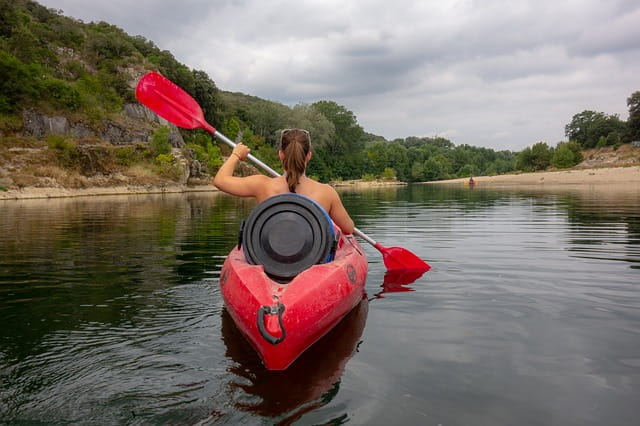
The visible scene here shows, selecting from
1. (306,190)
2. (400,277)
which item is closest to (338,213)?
(306,190)

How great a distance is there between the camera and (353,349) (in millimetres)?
3859

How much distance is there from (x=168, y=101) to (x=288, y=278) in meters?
4.34

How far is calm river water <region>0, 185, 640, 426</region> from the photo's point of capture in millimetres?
2768

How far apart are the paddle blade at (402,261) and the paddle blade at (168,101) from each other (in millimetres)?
3471

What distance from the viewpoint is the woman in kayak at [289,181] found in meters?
4.14

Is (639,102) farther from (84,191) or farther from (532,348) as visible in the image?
(532,348)

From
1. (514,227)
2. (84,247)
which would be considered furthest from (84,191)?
(514,227)

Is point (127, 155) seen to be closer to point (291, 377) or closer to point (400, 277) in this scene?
point (400, 277)

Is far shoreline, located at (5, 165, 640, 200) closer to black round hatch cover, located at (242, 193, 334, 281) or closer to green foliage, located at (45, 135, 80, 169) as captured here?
green foliage, located at (45, 135, 80, 169)

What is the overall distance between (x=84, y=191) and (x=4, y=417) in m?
39.4

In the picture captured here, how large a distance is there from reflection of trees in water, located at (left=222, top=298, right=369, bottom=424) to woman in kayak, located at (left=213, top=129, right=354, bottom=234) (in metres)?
1.29

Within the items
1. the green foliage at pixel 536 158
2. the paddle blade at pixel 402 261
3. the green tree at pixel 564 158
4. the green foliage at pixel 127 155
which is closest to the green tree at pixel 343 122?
the green foliage at pixel 536 158

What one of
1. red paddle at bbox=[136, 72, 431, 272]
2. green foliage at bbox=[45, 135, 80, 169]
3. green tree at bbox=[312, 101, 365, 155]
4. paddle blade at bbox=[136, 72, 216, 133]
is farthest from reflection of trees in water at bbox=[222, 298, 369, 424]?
green tree at bbox=[312, 101, 365, 155]

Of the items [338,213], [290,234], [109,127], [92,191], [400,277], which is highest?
[109,127]
